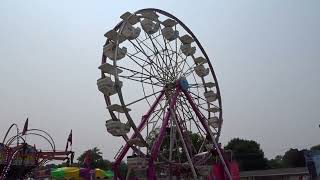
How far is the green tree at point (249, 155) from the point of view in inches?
3627

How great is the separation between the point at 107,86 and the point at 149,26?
5727mm

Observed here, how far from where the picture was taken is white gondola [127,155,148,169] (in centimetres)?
2528

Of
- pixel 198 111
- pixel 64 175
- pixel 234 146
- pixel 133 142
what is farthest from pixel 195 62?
pixel 234 146

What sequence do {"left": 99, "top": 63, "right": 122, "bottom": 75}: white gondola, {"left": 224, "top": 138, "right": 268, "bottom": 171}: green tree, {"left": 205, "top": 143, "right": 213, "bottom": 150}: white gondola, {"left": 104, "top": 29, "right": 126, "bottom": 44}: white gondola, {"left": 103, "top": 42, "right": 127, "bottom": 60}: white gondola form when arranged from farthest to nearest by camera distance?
{"left": 224, "top": 138, "right": 268, "bottom": 171}: green tree
{"left": 205, "top": 143, "right": 213, "bottom": 150}: white gondola
{"left": 104, "top": 29, "right": 126, "bottom": 44}: white gondola
{"left": 103, "top": 42, "right": 127, "bottom": 60}: white gondola
{"left": 99, "top": 63, "right": 122, "bottom": 75}: white gondola

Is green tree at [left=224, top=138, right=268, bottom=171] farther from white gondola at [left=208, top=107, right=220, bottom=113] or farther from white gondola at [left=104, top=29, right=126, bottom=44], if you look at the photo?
white gondola at [left=104, top=29, right=126, bottom=44]

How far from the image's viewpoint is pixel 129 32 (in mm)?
27562

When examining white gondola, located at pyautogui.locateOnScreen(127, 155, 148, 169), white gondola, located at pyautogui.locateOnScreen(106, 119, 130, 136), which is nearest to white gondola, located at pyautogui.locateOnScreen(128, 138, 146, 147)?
white gondola, located at pyautogui.locateOnScreen(106, 119, 130, 136)

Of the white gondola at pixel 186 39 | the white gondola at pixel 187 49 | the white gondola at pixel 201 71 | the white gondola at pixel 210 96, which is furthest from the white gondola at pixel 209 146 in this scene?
the white gondola at pixel 186 39

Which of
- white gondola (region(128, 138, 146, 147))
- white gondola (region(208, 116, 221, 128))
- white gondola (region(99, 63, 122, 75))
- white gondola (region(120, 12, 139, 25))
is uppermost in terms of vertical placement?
white gondola (region(120, 12, 139, 25))

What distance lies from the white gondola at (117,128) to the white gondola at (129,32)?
538 centimetres

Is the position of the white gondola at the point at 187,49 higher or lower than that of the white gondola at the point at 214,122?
higher

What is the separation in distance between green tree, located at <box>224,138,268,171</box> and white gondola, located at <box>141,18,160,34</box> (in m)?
65.4

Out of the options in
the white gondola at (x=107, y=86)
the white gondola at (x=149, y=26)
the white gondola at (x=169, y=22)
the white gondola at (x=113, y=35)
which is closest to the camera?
the white gondola at (x=107, y=86)

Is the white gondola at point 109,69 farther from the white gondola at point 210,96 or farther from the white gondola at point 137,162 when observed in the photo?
the white gondola at point 210,96
